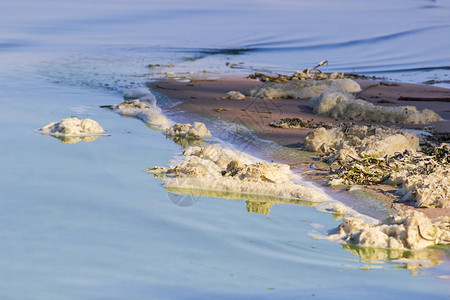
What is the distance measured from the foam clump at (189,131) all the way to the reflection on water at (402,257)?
3357 mm

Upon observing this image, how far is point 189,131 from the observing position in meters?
7.21

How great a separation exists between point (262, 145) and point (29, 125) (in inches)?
108

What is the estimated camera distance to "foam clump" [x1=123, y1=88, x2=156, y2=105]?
9.61 m

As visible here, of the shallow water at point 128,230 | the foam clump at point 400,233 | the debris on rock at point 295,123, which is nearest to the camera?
the shallow water at point 128,230

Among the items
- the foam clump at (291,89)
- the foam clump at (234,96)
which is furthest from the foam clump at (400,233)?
the foam clump at (291,89)

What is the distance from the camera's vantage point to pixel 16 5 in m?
29.2

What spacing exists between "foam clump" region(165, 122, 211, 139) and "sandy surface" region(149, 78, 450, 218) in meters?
0.60

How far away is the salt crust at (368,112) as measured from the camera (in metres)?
8.05

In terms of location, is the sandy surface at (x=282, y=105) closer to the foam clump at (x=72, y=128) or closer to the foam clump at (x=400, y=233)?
the foam clump at (x=400, y=233)

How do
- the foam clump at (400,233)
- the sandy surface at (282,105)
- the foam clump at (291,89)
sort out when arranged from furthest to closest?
the foam clump at (291,89) < the sandy surface at (282,105) < the foam clump at (400,233)

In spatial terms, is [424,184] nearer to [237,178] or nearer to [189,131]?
[237,178]

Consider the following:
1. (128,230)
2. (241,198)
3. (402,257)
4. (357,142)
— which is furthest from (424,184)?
(128,230)

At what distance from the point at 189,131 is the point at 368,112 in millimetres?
2366

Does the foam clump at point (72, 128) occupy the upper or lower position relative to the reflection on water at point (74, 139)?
upper
